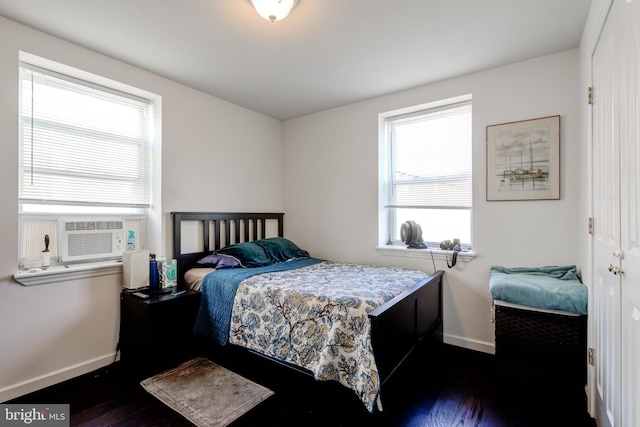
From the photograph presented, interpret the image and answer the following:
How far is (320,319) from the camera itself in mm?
1977

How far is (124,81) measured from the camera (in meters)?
2.62

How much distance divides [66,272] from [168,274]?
678mm

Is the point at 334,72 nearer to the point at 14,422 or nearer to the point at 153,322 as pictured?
the point at 153,322

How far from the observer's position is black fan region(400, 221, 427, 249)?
313 centimetres

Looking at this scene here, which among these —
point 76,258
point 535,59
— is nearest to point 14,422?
point 76,258

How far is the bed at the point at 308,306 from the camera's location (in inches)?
70.2

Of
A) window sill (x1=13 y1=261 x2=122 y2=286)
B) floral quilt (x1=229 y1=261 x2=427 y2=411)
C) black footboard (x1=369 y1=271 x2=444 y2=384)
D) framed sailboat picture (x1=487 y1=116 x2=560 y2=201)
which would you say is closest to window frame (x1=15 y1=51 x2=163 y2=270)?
window sill (x1=13 y1=261 x2=122 y2=286)

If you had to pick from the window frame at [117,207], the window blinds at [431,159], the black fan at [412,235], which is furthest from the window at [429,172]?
the window frame at [117,207]

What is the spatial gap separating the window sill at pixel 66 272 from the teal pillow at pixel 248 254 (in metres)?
0.91

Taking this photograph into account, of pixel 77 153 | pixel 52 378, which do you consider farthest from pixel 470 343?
pixel 77 153

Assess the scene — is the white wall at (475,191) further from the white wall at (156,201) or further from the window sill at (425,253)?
the white wall at (156,201)

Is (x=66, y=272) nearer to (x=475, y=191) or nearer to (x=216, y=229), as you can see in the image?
(x=216, y=229)

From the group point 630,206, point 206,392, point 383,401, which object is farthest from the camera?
point 206,392

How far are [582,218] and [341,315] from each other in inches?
73.1
